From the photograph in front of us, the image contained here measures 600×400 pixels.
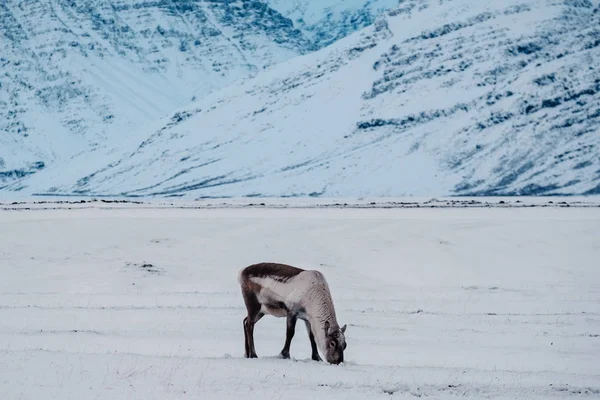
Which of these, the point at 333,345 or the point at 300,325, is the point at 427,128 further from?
the point at 333,345

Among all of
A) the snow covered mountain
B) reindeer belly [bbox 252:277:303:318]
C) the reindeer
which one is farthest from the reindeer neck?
the snow covered mountain

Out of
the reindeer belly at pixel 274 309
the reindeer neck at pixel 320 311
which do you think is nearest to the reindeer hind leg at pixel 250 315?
the reindeer belly at pixel 274 309

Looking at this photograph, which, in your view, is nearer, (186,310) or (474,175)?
(186,310)

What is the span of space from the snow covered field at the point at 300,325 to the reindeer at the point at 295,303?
14.6 inches

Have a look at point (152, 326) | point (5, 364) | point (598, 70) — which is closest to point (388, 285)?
point (152, 326)

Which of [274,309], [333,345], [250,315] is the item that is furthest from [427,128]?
[333,345]

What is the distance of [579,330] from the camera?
17031mm

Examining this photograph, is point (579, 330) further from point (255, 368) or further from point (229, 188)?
point (229, 188)

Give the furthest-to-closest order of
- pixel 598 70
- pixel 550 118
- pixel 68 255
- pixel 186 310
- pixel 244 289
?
1. pixel 598 70
2. pixel 550 118
3. pixel 68 255
4. pixel 186 310
5. pixel 244 289

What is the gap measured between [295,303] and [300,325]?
285 inches

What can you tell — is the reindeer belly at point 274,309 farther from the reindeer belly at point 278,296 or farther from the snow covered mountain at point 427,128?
the snow covered mountain at point 427,128

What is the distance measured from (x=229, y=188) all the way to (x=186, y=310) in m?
137

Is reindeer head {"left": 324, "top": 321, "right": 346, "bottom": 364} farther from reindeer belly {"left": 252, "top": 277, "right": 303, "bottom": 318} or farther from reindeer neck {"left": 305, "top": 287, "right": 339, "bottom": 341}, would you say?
reindeer belly {"left": 252, "top": 277, "right": 303, "bottom": 318}

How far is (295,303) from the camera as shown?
1144 cm
